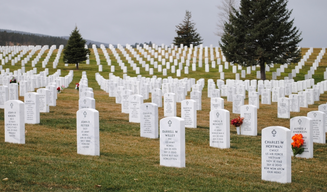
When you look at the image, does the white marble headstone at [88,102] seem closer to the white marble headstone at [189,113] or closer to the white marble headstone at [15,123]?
the white marble headstone at [189,113]

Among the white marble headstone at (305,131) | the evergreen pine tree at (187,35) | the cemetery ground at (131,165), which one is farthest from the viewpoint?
the evergreen pine tree at (187,35)

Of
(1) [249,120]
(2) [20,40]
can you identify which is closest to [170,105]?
(1) [249,120]

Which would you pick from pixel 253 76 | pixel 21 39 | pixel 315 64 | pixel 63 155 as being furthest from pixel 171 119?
pixel 21 39

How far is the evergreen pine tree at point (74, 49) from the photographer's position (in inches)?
1877

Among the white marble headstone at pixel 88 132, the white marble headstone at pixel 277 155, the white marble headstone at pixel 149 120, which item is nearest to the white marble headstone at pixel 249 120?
the white marble headstone at pixel 149 120

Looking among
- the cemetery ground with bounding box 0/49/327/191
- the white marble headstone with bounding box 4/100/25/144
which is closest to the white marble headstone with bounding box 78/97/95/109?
the cemetery ground with bounding box 0/49/327/191

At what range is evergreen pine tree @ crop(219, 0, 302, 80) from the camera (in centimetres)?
3816

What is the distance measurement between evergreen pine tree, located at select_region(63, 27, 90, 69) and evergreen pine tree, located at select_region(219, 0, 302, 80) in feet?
64.9

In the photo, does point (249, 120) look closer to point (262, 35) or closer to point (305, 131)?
point (305, 131)

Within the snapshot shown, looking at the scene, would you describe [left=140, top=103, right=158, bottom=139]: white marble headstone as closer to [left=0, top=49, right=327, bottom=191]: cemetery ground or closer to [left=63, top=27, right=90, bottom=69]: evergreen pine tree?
[left=0, top=49, right=327, bottom=191]: cemetery ground

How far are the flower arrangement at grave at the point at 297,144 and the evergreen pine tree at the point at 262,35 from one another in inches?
1128

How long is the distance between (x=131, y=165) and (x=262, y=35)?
110ft

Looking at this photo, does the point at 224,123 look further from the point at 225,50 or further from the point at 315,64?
the point at 315,64

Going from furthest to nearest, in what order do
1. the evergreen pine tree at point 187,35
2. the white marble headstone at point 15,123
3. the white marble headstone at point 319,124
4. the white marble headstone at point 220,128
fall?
1. the evergreen pine tree at point 187,35
2. the white marble headstone at point 319,124
3. the white marble headstone at point 220,128
4. the white marble headstone at point 15,123
